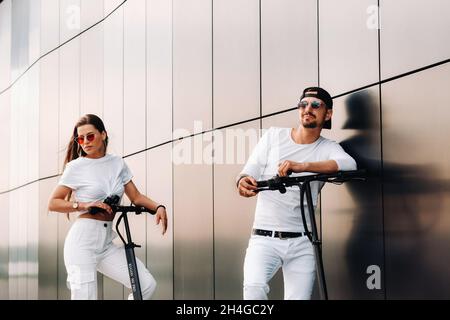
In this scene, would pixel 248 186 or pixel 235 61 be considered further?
pixel 235 61

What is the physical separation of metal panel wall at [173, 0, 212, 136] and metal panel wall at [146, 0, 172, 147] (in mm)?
264

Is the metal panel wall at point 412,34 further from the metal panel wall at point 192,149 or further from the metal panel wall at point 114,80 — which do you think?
the metal panel wall at point 114,80

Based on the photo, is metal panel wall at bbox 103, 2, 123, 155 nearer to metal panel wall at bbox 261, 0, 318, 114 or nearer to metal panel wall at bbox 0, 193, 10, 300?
metal panel wall at bbox 261, 0, 318, 114

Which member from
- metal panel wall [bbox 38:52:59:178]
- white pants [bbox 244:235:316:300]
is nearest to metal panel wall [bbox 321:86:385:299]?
white pants [bbox 244:235:316:300]

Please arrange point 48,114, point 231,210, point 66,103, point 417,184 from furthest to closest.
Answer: point 48,114 → point 66,103 → point 231,210 → point 417,184

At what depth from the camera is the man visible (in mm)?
6316

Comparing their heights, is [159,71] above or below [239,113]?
above

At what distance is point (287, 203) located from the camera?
21.3ft

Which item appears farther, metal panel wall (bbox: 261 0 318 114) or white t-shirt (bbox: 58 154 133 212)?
metal panel wall (bbox: 261 0 318 114)

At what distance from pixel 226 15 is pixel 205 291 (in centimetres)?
351

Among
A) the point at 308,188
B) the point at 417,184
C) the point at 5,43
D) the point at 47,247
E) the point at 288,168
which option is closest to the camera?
the point at 288,168

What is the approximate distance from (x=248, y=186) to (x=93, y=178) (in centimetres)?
214
